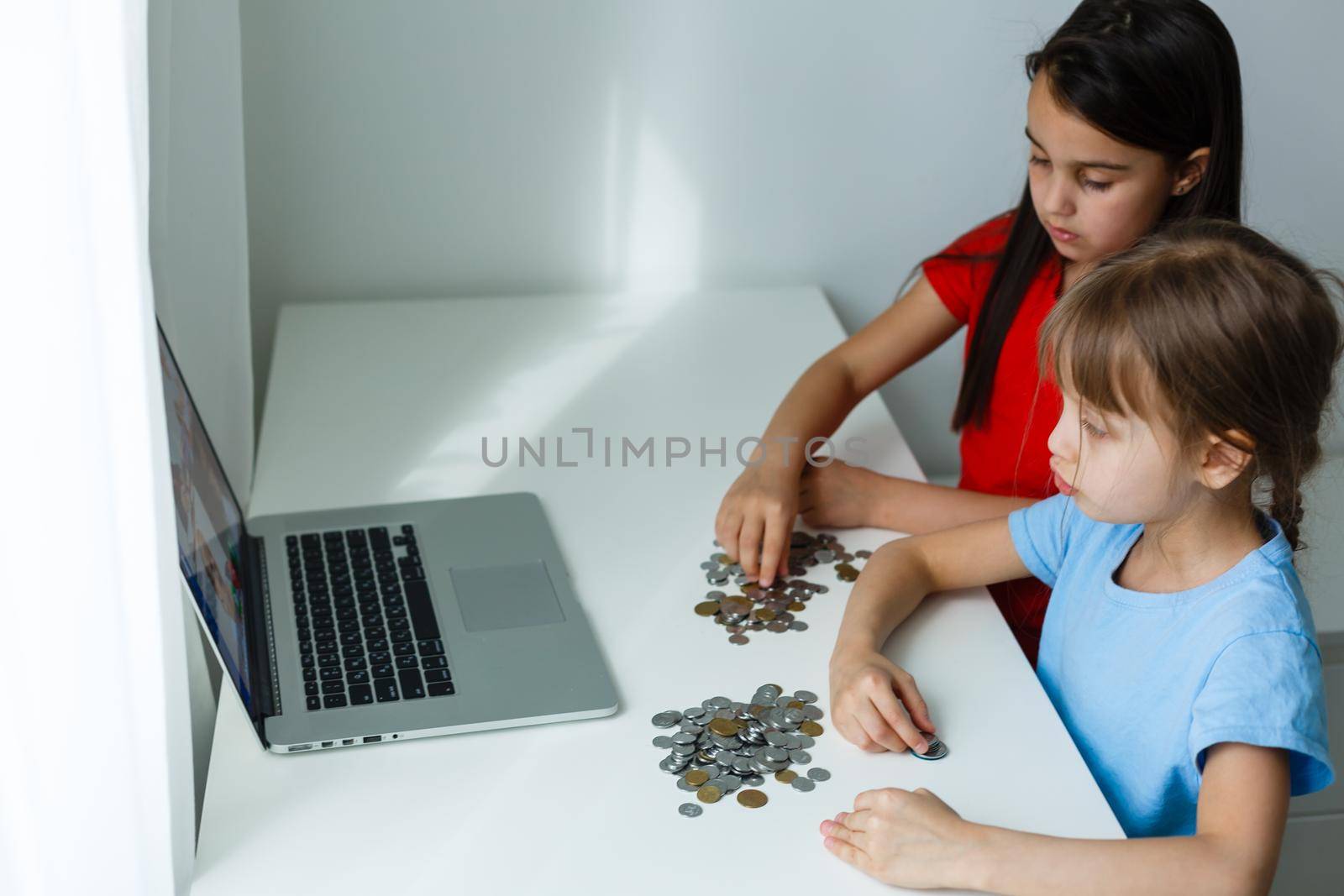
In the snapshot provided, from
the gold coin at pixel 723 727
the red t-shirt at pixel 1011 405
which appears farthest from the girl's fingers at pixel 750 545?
the red t-shirt at pixel 1011 405

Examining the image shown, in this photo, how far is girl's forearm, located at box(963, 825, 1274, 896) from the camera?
2.83 ft

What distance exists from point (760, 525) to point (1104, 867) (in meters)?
0.48

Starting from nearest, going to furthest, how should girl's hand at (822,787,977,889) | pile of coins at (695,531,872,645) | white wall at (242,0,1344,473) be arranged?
girl's hand at (822,787,977,889) < pile of coins at (695,531,872,645) < white wall at (242,0,1344,473)

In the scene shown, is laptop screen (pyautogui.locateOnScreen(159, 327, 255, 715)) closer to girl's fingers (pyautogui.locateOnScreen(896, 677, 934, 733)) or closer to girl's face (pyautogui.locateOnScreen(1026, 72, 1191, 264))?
girl's fingers (pyautogui.locateOnScreen(896, 677, 934, 733))

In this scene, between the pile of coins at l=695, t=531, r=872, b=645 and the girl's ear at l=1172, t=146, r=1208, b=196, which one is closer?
the pile of coins at l=695, t=531, r=872, b=645

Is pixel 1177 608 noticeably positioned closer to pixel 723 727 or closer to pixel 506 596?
pixel 723 727

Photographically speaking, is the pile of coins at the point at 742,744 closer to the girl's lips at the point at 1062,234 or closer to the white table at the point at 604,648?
the white table at the point at 604,648

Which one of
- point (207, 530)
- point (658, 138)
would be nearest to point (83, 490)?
point (207, 530)

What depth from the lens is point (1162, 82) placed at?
1249 millimetres

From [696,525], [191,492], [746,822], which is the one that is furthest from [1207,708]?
[191,492]

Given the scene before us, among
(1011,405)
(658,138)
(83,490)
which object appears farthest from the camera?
(658,138)

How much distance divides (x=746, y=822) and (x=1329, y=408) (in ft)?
1.80

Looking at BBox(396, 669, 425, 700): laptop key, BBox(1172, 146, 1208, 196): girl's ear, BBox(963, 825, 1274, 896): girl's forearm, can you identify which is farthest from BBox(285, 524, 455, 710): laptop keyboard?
BBox(1172, 146, 1208, 196): girl's ear

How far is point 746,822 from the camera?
93cm
